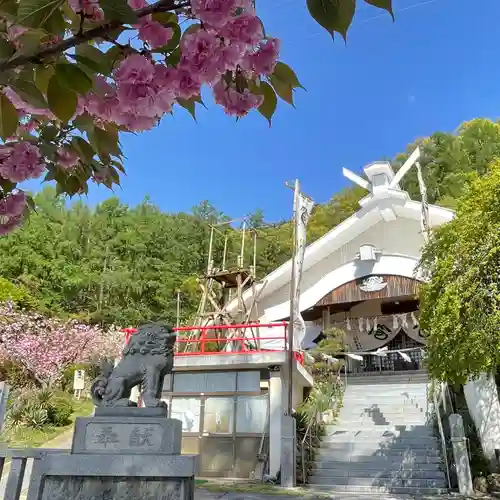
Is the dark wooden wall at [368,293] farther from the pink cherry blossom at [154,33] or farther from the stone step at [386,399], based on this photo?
the pink cherry blossom at [154,33]

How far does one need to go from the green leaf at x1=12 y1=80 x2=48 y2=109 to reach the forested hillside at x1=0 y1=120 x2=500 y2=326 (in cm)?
2060

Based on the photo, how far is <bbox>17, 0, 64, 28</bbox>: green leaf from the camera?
3.92 ft

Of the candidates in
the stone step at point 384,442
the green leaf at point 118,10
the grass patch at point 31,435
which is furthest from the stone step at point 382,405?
the green leaf at point 118,10

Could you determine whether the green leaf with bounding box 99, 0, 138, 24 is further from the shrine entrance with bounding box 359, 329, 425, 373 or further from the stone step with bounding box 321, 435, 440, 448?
the shrine entrance with bounding box 359, 329, 425, 373

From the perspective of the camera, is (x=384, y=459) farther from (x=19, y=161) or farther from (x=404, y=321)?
(x=19, y=161)

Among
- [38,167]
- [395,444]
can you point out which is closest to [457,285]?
→ [395,444]

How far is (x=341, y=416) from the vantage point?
12.6 m

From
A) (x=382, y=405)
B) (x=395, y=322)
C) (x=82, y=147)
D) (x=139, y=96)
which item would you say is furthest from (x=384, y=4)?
(x=395, y=322)

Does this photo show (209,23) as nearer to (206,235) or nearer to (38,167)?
(38,167)

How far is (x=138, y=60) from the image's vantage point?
156 cm

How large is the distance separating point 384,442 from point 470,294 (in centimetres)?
513

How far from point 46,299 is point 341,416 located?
53.0ft

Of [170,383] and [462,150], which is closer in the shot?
[170,383]

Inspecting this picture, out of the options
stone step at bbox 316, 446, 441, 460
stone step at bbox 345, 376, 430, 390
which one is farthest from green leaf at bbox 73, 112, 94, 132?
stone step at bbox 345, 376, 430, 390
